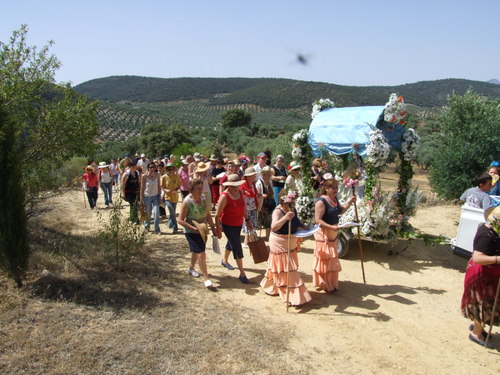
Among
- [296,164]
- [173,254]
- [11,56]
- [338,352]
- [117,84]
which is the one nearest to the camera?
[338,352]

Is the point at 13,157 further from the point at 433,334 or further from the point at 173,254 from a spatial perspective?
the point at 433,334

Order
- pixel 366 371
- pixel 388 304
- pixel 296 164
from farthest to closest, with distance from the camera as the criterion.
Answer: pixel 296 164 → pixel 388 304 → pixel 366 371

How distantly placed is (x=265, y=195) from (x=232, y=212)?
7.15 feet

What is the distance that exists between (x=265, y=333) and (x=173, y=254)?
3.23 meters

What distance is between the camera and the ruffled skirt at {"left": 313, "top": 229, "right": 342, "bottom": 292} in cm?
568

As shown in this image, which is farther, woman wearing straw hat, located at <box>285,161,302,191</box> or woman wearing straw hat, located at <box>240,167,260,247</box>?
woman wearing straw hat, located at <box>285,161,302,191</box>

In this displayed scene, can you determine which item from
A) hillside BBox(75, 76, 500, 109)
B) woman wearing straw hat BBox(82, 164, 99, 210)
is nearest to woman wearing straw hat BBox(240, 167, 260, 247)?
woman wearing straw hat BBox(82, 164, 99, 210)

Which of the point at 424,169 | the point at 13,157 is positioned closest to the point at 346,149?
the point at 13,157

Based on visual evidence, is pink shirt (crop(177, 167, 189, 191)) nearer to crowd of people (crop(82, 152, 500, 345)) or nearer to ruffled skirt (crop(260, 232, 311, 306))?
crowd of people (crop(82, 152, 500, 345))

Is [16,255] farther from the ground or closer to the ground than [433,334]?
farther from the ground

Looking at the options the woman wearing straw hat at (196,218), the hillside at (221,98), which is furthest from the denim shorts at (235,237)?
the hillside at (221,98)

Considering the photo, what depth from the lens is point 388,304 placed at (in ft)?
18.3

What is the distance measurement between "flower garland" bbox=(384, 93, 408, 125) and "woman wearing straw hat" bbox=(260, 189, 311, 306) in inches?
116

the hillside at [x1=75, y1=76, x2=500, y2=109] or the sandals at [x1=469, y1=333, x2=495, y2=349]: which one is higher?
the hillside at [x1=75, y1=76, x2=500, y2=109]
